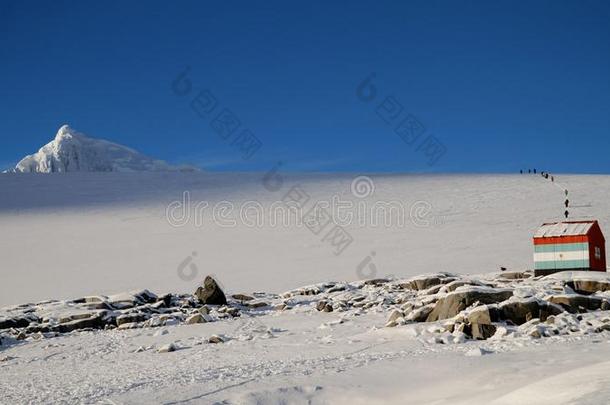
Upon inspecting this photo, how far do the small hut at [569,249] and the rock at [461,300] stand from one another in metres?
9.82

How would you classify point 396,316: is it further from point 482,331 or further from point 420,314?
point 482,331

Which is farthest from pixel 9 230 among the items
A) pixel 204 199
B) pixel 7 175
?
pixel 7 175

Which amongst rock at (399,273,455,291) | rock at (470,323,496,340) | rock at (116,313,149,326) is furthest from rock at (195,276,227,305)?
rock at (470,323,496,340)

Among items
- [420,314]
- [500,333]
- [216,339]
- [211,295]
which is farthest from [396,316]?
[211,295]

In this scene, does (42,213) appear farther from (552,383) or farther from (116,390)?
(552,383)

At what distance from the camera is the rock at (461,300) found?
14828 millimetres

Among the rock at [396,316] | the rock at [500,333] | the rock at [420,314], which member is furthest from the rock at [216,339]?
the rock at [500,333]

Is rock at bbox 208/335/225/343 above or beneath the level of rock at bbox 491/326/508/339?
beneath

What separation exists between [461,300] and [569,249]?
36.6 ft

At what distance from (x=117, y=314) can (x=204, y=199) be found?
33.9 m

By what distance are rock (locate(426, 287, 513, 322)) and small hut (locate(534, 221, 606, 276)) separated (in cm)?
982

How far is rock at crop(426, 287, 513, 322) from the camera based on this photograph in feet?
48.6

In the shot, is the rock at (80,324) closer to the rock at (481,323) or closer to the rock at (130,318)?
the rock at (130,318)

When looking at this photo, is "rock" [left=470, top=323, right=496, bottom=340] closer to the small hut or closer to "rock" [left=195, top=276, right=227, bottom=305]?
"rock" [left=195, top=276, right=227, bottom=305]
